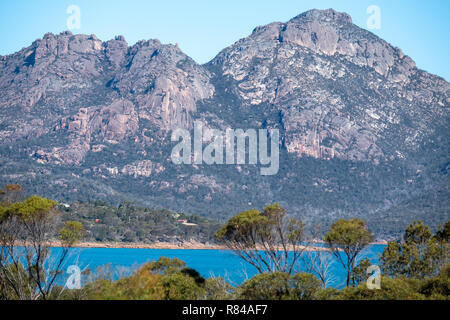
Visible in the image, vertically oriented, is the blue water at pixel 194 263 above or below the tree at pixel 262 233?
below

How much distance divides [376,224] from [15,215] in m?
167

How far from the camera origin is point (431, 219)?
168 metres

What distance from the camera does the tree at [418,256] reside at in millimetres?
33781

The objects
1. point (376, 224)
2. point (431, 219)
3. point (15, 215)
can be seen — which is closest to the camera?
point (15, 215)

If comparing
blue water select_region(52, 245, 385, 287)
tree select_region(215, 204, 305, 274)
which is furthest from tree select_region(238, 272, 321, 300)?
tree select_region(215, 204, 305, 274)

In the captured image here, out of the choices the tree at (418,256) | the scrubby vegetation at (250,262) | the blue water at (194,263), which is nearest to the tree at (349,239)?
the scrubby vegetation at (250,262)

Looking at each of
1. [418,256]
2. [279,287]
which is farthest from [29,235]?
[418,256]

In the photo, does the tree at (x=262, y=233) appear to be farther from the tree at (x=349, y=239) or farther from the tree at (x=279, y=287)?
the tree at (x=279, y=287)

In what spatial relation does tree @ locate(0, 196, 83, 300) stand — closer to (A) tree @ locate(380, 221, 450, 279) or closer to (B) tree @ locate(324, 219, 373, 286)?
(B) tree @ locate(324, 219, 373, 286)
